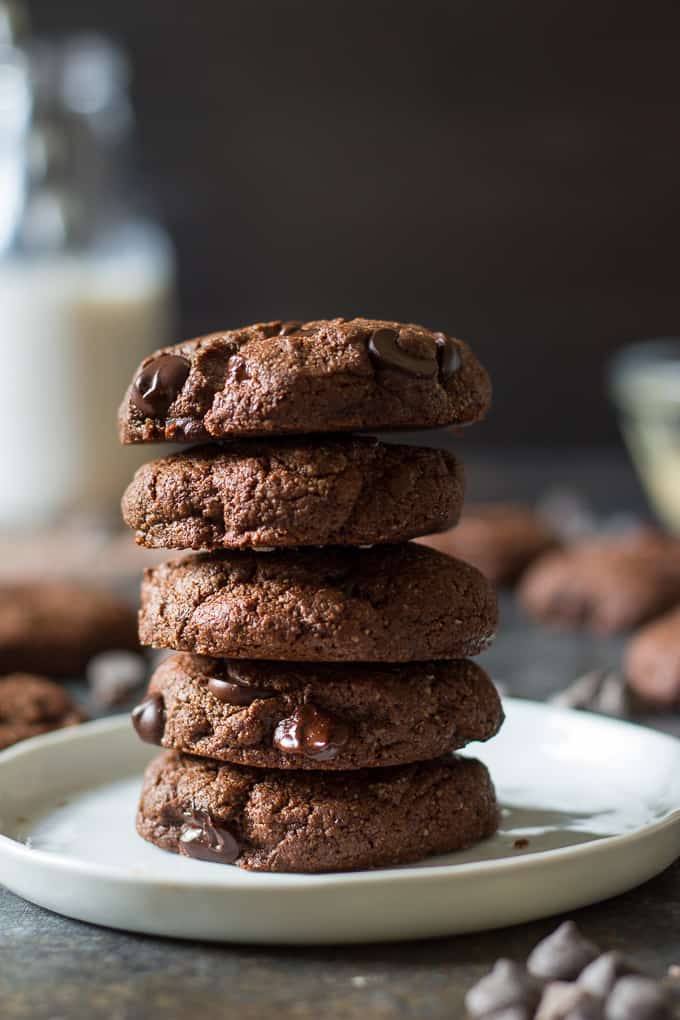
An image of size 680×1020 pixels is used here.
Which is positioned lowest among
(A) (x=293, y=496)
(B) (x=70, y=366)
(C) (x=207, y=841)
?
(C) (x=207, y=841)

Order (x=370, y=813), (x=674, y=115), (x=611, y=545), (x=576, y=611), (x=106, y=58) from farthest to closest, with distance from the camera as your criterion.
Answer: (x=674, y=115)
(x=106, y=58)
(x=611, y=545)
(x=576, y=611)
(x=370, y=813)

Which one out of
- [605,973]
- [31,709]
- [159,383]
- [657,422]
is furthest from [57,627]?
[657,422]

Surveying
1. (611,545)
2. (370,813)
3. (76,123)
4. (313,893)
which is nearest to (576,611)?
(611,545)

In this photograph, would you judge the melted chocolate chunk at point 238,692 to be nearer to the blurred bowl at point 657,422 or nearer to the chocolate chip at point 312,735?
the chocolate chip at point 312,735

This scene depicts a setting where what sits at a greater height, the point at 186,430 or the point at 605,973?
the point at 186,430

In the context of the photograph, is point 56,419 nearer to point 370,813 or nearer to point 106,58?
point 106,58

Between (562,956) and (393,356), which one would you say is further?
(393,356)

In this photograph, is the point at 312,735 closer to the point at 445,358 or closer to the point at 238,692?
the point at 238,692
